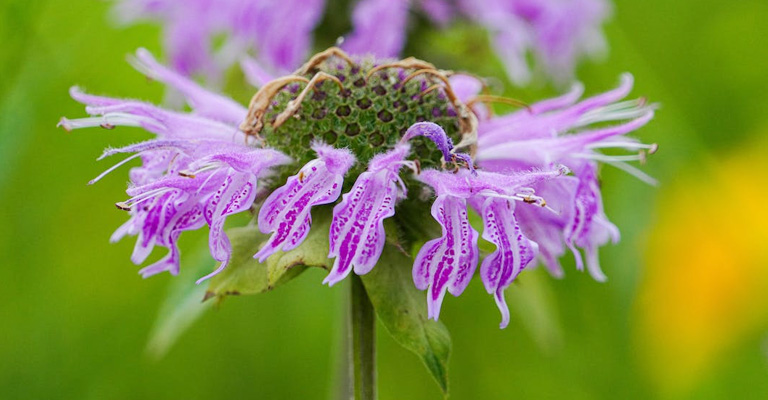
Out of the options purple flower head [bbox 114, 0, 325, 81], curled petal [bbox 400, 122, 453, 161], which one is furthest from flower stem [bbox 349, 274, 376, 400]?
purple flower head [bbox 114, 0, 325, 81]

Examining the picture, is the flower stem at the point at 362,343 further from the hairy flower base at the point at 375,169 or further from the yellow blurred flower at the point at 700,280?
the yellow blurred flower at the point at 700,280

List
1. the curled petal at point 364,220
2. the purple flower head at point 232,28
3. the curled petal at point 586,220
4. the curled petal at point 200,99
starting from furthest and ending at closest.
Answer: the purple flower head at point 232,28, the curled petal at point 200,99, the curled petal at point 586,220, the curled petal at point 364,220

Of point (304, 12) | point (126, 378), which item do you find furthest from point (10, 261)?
point (304, 12)

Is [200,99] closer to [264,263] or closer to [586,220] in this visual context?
[264,263]

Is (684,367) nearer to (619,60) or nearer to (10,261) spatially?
(619,60)

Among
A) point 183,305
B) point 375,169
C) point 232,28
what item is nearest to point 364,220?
point 375,169

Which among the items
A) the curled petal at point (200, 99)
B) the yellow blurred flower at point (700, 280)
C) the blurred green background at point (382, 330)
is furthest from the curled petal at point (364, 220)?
the yellow blurred flower at point (700, 280)

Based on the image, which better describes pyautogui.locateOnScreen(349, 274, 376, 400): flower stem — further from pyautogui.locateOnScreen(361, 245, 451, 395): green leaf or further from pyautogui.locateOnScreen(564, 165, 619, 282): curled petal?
pyautogui.locateOnScreen(564, 165, 619, 282): curled petal
